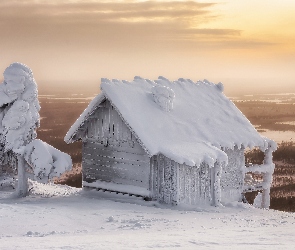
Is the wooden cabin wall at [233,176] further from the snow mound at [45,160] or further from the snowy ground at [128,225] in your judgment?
Answer: the snow mound at [45,160]

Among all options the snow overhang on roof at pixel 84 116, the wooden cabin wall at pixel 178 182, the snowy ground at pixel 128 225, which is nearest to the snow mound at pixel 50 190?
the snowy ground at pixel 128 225

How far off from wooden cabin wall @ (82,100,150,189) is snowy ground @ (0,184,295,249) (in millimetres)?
881

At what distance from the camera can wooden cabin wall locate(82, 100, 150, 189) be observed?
23.5m

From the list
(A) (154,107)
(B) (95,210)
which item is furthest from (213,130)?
(B) (95,210)

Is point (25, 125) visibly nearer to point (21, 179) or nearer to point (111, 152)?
point (21, 179)

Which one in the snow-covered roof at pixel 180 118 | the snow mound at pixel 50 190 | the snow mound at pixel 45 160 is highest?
the snow-covered roof at pixel 180 118

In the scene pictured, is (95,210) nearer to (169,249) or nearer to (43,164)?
(43,164)

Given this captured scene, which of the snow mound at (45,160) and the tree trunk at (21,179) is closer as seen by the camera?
Answer: the snow mound at (45,160)

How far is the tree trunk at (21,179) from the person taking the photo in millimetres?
25406

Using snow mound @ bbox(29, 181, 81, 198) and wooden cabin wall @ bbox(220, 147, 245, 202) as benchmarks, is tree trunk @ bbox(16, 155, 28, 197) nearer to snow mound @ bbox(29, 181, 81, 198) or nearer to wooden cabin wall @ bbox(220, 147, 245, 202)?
snow mound @ bbox(29, 181, 81, 198)

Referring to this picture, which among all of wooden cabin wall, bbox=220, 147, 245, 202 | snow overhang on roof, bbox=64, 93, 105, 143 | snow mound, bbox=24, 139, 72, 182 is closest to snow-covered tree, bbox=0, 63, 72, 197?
snow mound, bbox=24, 139, 72, 182

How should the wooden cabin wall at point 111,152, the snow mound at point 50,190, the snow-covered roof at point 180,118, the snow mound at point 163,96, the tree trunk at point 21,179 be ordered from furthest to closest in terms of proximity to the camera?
the snow mound at point 50,190
the tree trunk at point 21,179
the snow mound at point 163,96
the wooden cabin wall at point 111,152
the snow-covered roof at point 180,118

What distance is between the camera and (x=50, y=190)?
90.6 feet

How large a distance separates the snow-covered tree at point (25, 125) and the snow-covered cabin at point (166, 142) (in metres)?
1.79
